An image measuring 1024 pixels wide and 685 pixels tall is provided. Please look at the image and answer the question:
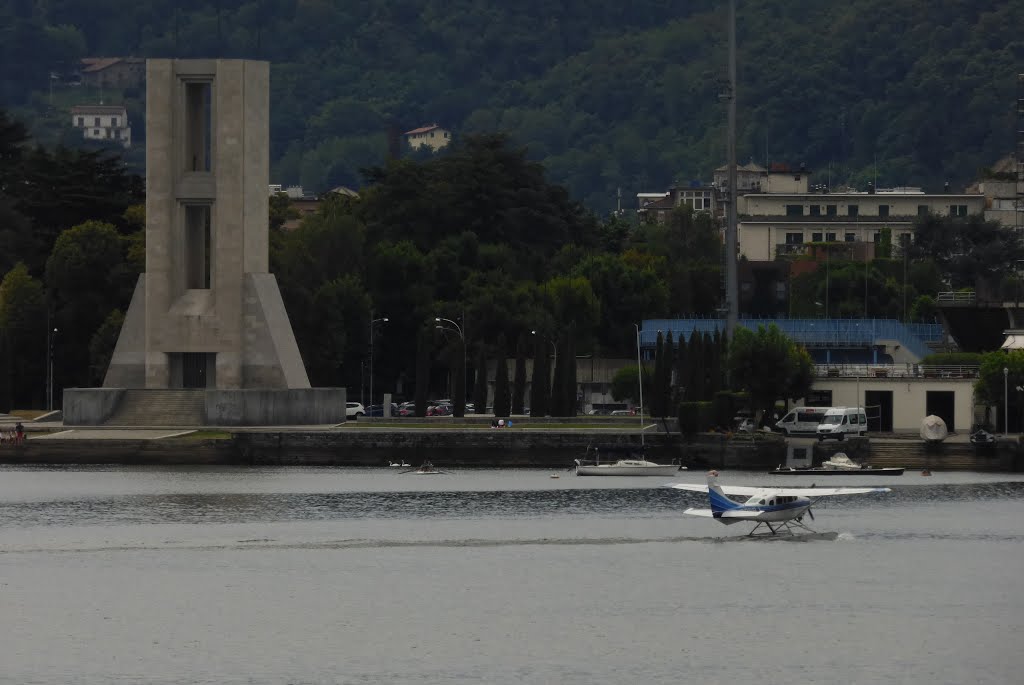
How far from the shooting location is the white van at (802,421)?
104125 mm

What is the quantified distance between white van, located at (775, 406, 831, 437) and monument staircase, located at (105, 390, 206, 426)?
89.6 feet

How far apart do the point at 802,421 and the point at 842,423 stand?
2606 millimetres

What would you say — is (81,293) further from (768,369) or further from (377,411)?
(768,369)

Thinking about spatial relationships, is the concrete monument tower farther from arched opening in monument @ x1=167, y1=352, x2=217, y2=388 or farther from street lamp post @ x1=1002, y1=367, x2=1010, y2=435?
street lamp post @ x1=1002, y1=367, x2=1010, y2=435

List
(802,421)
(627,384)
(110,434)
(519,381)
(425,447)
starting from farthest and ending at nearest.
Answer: (627,384) < (519,381) < (110,434) < (802,421) < (425,447)

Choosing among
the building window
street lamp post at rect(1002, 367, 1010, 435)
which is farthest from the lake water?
the building window

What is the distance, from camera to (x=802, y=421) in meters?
106

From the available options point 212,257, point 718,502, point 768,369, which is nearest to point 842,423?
point 768,369

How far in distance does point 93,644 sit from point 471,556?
61.0ft

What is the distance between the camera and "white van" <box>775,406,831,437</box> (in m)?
104

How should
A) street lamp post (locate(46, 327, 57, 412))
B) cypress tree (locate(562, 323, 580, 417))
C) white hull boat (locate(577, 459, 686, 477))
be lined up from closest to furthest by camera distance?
white hull boat (locate(577, 459, 686, 477)) → cypress tree (locate(562, 323, 580, 417)) → street lamp post (locate(46, 327, 57, 412))

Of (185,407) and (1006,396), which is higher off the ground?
(1006,396)

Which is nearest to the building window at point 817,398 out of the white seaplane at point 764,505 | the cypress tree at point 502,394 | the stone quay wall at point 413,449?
the stone quay wall at point 413,449

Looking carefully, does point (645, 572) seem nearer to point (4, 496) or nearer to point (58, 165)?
point (4, 496)
